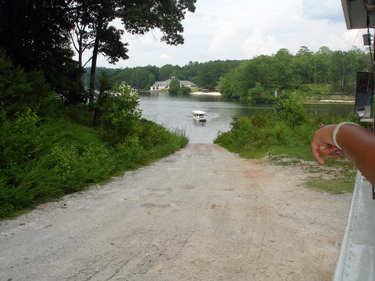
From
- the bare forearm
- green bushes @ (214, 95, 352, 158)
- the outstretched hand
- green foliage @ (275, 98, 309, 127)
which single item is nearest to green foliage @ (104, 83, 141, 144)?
green bushes @ (214, 95, 352, 158)

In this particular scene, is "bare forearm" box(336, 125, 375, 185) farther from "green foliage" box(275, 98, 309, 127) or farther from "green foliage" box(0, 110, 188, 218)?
"green foliage" box(275, 98, 309, 127)

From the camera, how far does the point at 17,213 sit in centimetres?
492

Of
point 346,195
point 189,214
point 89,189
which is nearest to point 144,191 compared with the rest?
point 89,189

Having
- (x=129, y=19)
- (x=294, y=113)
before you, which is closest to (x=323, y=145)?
(x=129, y=19)

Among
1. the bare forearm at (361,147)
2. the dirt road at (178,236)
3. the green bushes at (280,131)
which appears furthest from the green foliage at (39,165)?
the green bushes at (280,131)

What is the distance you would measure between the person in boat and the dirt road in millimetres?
2045

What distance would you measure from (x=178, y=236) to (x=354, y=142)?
10.6ft

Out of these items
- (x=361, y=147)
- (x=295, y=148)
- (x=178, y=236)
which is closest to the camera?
(x=361, y=147)

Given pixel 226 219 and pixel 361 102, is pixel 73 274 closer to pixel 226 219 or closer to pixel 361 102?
pixel 226 219

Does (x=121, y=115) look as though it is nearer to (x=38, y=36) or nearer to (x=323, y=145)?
(x=38, y=36)

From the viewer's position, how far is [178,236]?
13.5ft

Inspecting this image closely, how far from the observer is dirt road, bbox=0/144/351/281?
10.7 ft

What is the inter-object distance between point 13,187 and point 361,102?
18.2 feet

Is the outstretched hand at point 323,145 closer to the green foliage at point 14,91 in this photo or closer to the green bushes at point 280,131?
the green foliage at point 14,91
